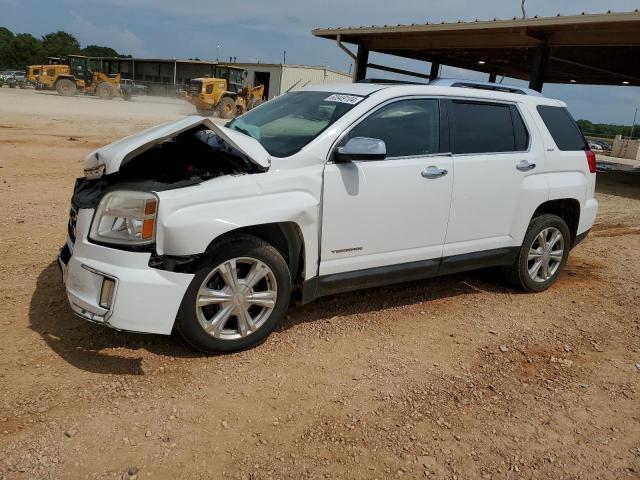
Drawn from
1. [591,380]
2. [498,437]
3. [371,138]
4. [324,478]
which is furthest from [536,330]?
[324,478]

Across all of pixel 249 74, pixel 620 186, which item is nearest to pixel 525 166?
pixel 620 186

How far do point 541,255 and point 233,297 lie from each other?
3216 mm

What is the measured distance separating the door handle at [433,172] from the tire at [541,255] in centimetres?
133

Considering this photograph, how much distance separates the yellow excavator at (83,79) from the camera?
37.3 m

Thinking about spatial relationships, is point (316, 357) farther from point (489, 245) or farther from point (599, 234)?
point (599, 234)

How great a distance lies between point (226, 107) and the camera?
29141 mm

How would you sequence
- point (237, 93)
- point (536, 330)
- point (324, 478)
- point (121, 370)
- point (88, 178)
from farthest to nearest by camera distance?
point (237, 93)
point (536, 330)
point (88, 178)
point (121, 370)
point (324, 478)

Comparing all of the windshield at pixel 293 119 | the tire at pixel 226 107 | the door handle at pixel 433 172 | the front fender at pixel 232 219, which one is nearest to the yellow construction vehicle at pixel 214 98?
the tire at pixel 226 107

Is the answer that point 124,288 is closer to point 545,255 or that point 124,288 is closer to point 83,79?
point 545,255

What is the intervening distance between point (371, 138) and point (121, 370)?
222cm

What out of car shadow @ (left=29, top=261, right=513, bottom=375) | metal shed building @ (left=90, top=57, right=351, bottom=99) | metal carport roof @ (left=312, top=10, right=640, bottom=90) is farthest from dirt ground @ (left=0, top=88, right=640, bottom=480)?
metal shed building @ (left=90, top=57, right=351, bottom=99)

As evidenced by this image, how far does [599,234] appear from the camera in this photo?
797cm

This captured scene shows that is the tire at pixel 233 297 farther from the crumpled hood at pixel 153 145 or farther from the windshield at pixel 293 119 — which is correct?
the windshield at pixel 293 119

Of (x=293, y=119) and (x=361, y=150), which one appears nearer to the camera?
(x=361, y=150)
